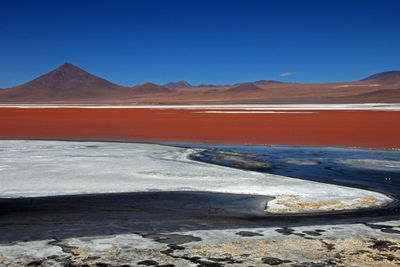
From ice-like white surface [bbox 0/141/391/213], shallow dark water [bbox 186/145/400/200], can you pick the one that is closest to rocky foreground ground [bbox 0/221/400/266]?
ice-like white surface [bbox 0/141/391/213]

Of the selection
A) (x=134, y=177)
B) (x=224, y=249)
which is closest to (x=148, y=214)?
(x=224, y=249)

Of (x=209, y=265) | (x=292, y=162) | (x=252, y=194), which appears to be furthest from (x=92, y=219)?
(x=292, y=162)

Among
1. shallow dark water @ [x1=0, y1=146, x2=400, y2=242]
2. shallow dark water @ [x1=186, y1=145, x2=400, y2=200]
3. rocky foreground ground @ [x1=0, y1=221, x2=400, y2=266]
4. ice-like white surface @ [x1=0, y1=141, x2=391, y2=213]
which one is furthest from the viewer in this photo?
shallow dark water @ [x1=186, y1=145, x2=400, y2=200]

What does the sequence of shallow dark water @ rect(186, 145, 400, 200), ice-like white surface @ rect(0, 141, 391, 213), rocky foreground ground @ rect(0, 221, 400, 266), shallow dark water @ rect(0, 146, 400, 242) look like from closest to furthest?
rocky foreground ground @ rect(0, 221, 400, 266), shallow dark water @ rect(0, 146, 400, 242), ice-like white surface @ rect(0, 141, 391, 213), shallow dark water @ rect(186, 145, 400, 200)

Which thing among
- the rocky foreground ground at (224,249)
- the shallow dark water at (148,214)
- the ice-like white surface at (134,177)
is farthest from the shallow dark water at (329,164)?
the rocky foreground ground at (224,249)

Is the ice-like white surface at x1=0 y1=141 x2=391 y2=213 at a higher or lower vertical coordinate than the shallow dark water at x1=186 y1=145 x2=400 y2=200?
higher

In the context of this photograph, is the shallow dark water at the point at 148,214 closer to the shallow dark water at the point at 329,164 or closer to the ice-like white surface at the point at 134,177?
the shallow dark water at the point at 329,164

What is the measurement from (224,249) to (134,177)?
4217 millimetres

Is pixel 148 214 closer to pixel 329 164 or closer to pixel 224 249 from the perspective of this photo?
pixel 224 249

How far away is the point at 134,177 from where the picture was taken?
8328 millimetres

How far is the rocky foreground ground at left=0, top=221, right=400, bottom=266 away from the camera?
13.2ft

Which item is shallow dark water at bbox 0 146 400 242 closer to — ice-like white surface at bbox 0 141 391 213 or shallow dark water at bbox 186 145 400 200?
shallow dark water at bbox 186 145 400 200

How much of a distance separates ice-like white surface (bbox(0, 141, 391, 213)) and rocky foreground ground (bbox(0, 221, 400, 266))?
151 centimetres

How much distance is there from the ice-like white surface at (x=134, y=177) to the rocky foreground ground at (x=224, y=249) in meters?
1.51
